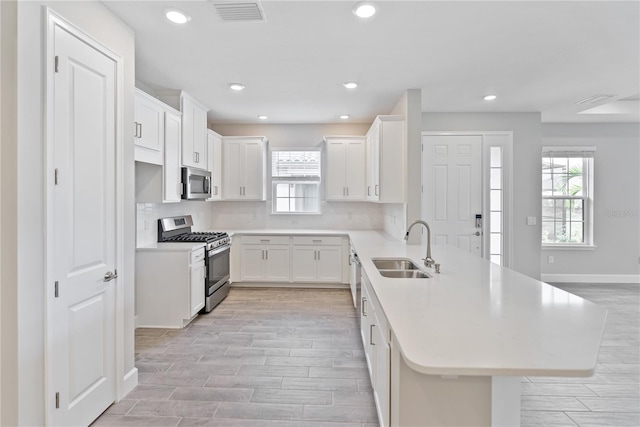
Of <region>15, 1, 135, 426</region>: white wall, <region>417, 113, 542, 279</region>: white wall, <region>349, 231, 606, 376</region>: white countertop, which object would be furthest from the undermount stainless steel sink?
<region>417, 113, 542, 279</region>: white wall

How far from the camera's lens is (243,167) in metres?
5.45

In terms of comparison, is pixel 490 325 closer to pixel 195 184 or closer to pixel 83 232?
pixel 83 232

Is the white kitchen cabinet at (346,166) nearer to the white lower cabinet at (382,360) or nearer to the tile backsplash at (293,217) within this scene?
the tile backsplash at (293,217)

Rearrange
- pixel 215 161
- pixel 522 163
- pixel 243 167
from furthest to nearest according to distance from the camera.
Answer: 1. pixel 243 167
2. pixel 215 161
3. pixel 522 163

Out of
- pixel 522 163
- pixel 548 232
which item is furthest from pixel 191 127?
pixel 548 232

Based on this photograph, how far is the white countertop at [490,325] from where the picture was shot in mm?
1068

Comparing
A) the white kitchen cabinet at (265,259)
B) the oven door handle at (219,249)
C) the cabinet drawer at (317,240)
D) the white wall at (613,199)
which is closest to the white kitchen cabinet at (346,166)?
the cabinet drawer at (317,240)

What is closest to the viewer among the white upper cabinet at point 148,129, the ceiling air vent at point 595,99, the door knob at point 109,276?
the door knob at point 109,276

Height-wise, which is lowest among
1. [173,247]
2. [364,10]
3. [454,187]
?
[173,247]

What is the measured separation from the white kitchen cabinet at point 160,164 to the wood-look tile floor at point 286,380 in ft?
4.79

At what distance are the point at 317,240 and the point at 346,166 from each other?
1266 millimetres

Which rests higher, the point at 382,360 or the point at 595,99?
the point at 595,99

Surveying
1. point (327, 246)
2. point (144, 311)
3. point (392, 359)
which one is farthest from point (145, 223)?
point (392, 359)

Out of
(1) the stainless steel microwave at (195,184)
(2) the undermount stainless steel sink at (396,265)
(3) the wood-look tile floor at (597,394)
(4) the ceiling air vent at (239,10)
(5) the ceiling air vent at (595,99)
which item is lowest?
(3) the wood-look tile floor at (597,394)
